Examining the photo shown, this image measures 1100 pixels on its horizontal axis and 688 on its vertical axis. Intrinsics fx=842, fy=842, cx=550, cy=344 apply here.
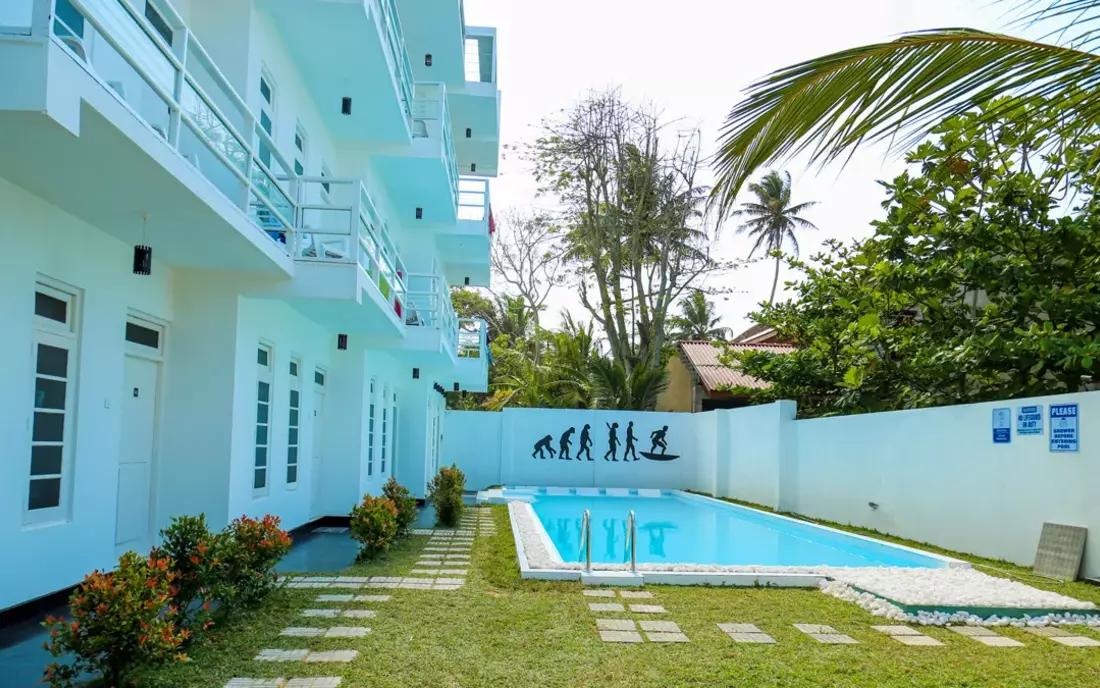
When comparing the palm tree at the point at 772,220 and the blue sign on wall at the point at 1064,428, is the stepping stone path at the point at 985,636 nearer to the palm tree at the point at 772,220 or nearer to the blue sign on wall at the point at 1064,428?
the blue sign on wall at the point at 1064,428

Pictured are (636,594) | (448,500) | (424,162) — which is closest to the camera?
(636,594)

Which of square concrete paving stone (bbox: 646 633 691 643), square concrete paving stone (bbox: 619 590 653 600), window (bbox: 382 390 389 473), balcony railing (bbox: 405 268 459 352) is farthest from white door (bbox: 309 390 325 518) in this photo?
square concrete paving stone (bbox: 646 633 691 643)

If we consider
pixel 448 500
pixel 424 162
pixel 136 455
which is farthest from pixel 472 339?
pixel 136 455

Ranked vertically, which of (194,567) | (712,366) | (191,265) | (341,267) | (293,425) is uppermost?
(712,366)

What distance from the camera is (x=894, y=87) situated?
281 centimetres

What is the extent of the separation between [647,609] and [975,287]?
317 inches

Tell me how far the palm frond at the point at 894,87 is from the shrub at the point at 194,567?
4525 mm

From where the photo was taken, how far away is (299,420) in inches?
460

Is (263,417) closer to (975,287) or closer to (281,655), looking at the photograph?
(281,655)

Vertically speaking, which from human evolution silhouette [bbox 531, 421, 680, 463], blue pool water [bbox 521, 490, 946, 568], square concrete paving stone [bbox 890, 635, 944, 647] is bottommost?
blue pool water [bbox 521, 490, 946, 568]

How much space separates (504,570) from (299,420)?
4426 mm

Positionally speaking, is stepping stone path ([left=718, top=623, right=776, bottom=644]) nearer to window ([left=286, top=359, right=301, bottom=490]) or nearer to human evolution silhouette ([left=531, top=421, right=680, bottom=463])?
window ([left=286, top=359, right=301, bottom=490])

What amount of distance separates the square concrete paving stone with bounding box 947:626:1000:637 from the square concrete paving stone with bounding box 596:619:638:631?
8.34 ft

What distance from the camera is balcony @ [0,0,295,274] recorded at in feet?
13.6
